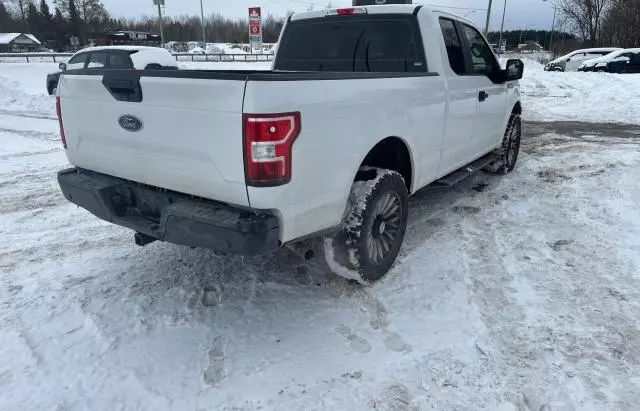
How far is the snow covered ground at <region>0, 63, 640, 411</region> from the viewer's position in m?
2.54

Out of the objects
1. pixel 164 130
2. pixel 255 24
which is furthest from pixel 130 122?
pixel 255 24

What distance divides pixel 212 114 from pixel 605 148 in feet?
26.4

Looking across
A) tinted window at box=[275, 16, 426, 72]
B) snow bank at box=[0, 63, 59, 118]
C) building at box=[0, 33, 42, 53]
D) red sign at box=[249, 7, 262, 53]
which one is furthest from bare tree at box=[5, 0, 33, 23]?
tinted window at box=[275, 16, 426, 72]

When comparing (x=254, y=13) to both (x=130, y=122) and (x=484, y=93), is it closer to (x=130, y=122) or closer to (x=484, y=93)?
(x=484, y=93)

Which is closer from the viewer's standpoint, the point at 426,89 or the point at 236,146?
the point at 236,146

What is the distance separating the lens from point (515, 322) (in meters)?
3.13

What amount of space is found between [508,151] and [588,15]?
148ft

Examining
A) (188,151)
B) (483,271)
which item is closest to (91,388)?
(188,151)

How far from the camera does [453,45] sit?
4590mm

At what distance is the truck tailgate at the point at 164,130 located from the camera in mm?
2537

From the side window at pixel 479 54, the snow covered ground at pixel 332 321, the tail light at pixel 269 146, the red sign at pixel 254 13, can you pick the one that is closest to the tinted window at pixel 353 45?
the side window at pixel 479 54

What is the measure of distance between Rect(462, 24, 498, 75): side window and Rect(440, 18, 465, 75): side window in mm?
304

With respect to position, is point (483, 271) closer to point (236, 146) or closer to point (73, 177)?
point (236, 146)

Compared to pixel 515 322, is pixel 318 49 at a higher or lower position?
higher
